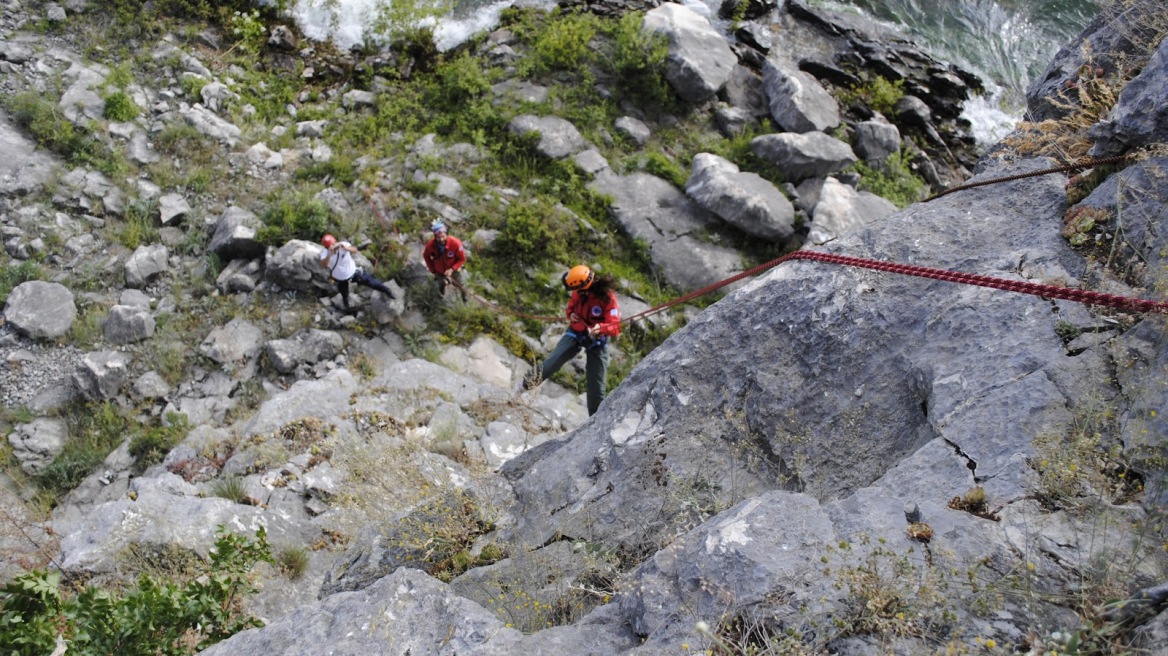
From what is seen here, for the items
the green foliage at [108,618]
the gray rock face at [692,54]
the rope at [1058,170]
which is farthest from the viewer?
the gray rock face at [692,54]

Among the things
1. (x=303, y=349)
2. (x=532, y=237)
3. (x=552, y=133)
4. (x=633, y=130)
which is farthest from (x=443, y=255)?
(x=633, y=130)

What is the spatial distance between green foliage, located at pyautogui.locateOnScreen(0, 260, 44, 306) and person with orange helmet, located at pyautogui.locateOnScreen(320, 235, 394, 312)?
3914 mm

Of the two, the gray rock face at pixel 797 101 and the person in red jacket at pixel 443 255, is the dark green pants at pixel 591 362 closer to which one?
the person in red jacket at pixel 443 255

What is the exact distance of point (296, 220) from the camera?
1105cm

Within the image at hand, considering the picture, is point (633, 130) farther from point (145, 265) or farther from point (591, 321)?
point (145, 265)

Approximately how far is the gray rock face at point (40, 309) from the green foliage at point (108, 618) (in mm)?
6517

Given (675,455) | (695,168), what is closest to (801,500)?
(675,455)

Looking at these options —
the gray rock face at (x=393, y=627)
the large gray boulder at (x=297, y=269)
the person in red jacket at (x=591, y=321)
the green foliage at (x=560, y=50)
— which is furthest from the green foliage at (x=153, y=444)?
the green foliage at (x=560, y=50)

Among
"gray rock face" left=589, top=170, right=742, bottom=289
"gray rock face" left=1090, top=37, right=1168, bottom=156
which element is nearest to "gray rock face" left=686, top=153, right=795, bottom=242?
"gray rock face" left=589, top=170, right=742, bottom=289

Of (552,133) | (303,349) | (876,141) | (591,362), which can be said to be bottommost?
(303,349)

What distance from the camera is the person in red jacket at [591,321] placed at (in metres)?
7.99

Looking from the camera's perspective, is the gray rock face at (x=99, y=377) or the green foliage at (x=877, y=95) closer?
the gray rock face at (x=99, y=377)

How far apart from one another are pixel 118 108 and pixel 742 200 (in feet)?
33.8

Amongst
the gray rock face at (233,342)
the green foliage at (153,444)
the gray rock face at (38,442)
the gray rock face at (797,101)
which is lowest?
the gray rock face at (38,442)
